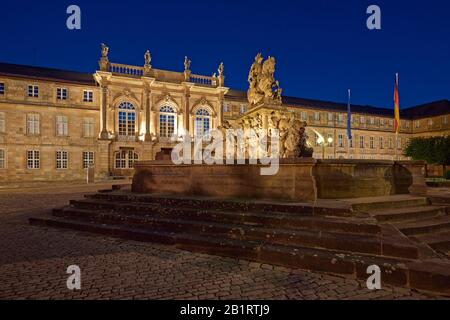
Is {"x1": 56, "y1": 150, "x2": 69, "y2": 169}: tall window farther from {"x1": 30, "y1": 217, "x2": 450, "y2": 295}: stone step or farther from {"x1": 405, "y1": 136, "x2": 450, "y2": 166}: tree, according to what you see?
{"x1": 405, "y1": 136, "x2": 450, "y2": 166}: tree

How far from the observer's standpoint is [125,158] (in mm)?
34719

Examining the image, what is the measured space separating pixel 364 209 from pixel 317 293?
286 cm

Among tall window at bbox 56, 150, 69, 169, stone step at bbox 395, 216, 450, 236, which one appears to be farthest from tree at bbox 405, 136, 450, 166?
tall window at bbox 56, 150, 69, 169

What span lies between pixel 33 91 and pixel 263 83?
3140 centimetres

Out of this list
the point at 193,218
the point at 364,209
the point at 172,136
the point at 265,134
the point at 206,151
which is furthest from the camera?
the point at 172,136

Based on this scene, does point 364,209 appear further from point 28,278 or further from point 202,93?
point 202,93

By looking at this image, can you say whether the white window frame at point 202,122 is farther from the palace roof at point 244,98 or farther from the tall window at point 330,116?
the tall window at point 330,116

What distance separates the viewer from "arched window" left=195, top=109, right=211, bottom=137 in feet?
130

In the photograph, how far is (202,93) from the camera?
3944 centimetres

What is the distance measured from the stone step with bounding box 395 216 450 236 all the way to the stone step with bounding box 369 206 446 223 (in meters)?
0.15

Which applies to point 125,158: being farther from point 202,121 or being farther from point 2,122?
point 2,122

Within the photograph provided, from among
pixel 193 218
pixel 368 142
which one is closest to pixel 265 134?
pixel 193 218
